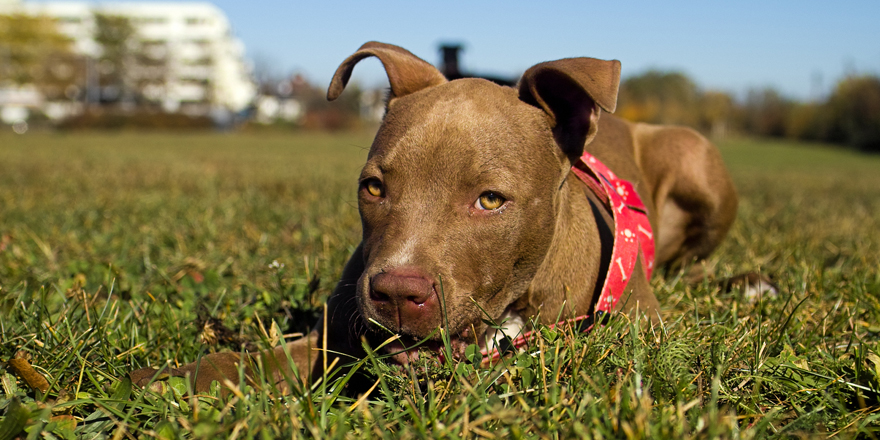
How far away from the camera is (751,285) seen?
366cm

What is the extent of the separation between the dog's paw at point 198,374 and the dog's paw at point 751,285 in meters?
2.44

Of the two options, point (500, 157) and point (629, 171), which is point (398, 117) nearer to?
point (500, 157)

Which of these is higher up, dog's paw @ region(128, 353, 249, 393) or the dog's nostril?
the dog's nostril

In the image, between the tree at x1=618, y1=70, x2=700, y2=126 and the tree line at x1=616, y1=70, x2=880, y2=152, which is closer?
the tree line at x1=616, y1=70, x2=880, y2=152

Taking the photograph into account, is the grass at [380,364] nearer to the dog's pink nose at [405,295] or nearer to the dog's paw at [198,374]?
the dog's paw at [198,374]

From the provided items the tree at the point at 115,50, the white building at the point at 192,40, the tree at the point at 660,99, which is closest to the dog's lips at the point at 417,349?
the tree at the point at 660,99

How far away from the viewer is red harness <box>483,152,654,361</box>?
2.80 metres

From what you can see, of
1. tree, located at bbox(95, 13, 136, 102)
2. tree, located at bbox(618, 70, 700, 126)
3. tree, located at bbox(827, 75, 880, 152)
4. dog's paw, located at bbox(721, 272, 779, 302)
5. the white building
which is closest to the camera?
dog's paw, located at bbox(721, 272, 779, 302)

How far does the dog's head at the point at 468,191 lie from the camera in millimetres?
2262

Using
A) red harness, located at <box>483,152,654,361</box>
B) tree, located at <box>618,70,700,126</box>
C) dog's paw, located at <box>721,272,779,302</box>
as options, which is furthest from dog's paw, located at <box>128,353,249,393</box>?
tree, located at <box>618,70,700,126</box>

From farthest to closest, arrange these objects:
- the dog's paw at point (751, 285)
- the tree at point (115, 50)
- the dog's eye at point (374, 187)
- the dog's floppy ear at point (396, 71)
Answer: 1. the tree at point (115, 50)
2. the dog's paw at point (751, 285)
3. the dog's floppy ear at point (396, 71)
4. the dog's eye at point (374, 187)

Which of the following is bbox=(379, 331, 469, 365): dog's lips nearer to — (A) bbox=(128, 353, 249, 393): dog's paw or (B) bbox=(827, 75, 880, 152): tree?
(A) bbox=(128, 353, 249, 393): dog's paw

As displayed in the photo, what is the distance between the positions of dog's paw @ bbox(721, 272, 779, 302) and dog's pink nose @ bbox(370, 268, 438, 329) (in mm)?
1940

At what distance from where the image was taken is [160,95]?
287 feet
